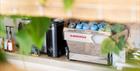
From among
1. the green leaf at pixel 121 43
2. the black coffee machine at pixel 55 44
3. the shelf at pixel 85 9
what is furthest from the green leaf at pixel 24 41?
the black coffee machine at pixel 55 44

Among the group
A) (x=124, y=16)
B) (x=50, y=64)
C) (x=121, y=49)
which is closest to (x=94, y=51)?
(x=50, y=64)

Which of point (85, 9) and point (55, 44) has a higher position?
point (85, 9)

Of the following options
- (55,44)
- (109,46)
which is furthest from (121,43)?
(55,44)

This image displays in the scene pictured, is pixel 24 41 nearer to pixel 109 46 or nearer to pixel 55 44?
pixel 109 46

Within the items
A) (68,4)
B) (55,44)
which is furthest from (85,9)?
(55,44)

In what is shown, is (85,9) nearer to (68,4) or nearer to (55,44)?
(68,4)

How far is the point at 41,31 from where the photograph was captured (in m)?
0.40

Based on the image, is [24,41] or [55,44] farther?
[55,44]

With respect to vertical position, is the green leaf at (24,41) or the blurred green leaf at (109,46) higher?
the green leaf at (24,41)

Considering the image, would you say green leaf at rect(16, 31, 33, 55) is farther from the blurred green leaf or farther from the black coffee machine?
the black coffee machine

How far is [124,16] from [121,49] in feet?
0.45

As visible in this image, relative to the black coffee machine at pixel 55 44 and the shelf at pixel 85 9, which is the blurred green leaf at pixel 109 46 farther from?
the black coffee machine at pixel 55 44

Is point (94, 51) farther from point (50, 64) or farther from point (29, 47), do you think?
point (29, 47)

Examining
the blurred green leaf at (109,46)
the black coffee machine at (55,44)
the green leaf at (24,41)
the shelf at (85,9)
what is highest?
the shelf at (85,9)
